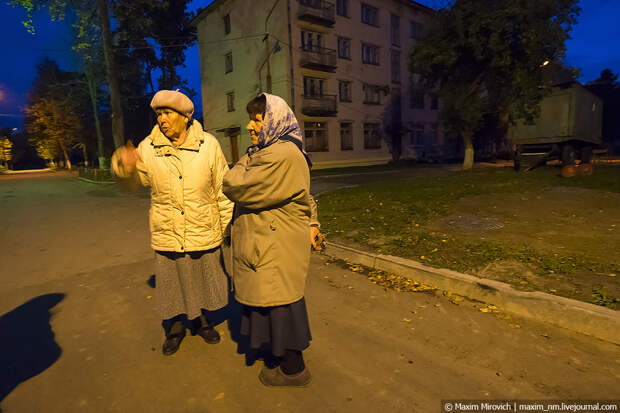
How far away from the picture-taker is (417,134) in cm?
3309

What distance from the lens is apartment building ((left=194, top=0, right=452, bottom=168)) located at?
2455 cm

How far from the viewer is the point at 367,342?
9.80 ft

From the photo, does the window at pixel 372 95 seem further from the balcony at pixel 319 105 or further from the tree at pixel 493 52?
the tree at pixel 493 52

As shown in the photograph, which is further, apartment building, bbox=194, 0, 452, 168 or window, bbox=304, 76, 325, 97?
window, bbox=304, 76, 325, 97

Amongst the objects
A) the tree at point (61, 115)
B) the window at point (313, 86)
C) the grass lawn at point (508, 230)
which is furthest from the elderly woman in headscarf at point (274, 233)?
the tree at point (61, 115)

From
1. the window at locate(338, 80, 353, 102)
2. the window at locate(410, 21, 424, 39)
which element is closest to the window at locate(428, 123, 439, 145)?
the window at locate(410, 21, 424, 39)

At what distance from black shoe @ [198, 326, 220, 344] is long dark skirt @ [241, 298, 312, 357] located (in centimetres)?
79

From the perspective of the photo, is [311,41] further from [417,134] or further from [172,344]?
[172,344]

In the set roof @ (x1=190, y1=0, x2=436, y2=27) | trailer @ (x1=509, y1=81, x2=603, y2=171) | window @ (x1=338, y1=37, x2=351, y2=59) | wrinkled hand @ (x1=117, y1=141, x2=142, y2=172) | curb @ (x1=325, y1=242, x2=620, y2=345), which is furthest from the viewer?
roof @ (x1=190, y1=0, x2=436, y2=27)

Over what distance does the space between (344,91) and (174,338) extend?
90.3 ft

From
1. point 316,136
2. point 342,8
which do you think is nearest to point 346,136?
point 316,136

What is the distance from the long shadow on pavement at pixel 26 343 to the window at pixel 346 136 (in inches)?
1012

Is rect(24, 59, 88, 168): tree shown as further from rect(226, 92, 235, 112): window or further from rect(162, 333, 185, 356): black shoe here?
rect(162, 333, 185, 356): black shoe

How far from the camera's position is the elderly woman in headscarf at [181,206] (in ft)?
8.84
